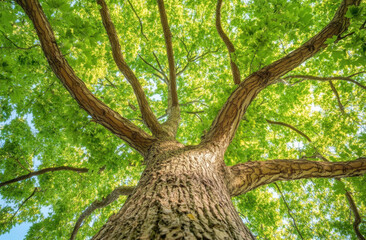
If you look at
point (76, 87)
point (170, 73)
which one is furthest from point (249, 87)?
point (76, 87)

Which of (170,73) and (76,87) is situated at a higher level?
(170,73)

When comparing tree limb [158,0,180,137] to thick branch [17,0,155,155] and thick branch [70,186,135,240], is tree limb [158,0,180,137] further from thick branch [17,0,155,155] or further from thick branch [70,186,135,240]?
thick branch [70,186,135,240]

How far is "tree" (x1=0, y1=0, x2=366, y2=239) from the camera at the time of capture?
177 centimetres

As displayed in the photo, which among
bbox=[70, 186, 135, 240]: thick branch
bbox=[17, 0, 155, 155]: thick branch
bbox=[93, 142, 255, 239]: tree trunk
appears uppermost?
bbox=[17, 0, 155, 155]: thick branch

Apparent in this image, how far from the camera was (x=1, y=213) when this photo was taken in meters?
5.96

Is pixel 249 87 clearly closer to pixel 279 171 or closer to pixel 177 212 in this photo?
pixel 279 171

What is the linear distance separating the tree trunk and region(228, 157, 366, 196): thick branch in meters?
0.69

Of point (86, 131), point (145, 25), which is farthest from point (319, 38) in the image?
point (145, 25)

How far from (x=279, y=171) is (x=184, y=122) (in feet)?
24.5

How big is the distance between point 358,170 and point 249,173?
6.49 ft

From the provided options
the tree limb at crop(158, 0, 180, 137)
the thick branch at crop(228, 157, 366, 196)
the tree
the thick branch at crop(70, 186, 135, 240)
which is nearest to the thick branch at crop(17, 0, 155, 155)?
the tree

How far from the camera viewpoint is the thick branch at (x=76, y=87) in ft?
7.20

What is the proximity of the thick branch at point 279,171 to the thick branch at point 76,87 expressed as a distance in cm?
159

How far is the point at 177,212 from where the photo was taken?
1.11 m
